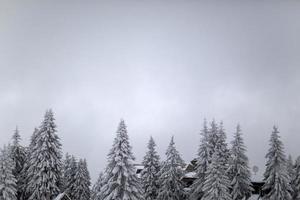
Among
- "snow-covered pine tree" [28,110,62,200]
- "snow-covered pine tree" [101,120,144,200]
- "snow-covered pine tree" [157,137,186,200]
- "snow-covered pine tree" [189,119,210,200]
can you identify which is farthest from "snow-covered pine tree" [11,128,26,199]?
"snow-covered pine tree" [189,119,210,200]

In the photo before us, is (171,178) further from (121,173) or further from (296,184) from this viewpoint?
(296,184)

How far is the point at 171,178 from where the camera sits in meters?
61.5

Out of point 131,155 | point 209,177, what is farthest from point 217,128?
point 131,155

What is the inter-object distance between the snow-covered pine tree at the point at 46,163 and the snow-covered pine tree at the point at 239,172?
27765 mm

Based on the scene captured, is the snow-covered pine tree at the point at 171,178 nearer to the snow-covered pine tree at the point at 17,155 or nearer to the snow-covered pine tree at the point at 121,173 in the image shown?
the snow-covered pine tree at the point at 121,173

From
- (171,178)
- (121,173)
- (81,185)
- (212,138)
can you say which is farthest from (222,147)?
(81,185)

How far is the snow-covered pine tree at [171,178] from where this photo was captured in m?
61.0

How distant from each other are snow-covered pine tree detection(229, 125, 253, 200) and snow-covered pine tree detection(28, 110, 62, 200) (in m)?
27.8

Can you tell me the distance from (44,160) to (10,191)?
692cm

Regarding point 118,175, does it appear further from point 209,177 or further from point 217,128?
point 217,128

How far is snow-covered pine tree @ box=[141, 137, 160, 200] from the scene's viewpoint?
64.6 m

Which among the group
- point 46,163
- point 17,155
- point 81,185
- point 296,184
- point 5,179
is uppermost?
point 17,155

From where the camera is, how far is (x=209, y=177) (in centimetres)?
5338

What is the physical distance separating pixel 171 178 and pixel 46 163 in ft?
65.6
